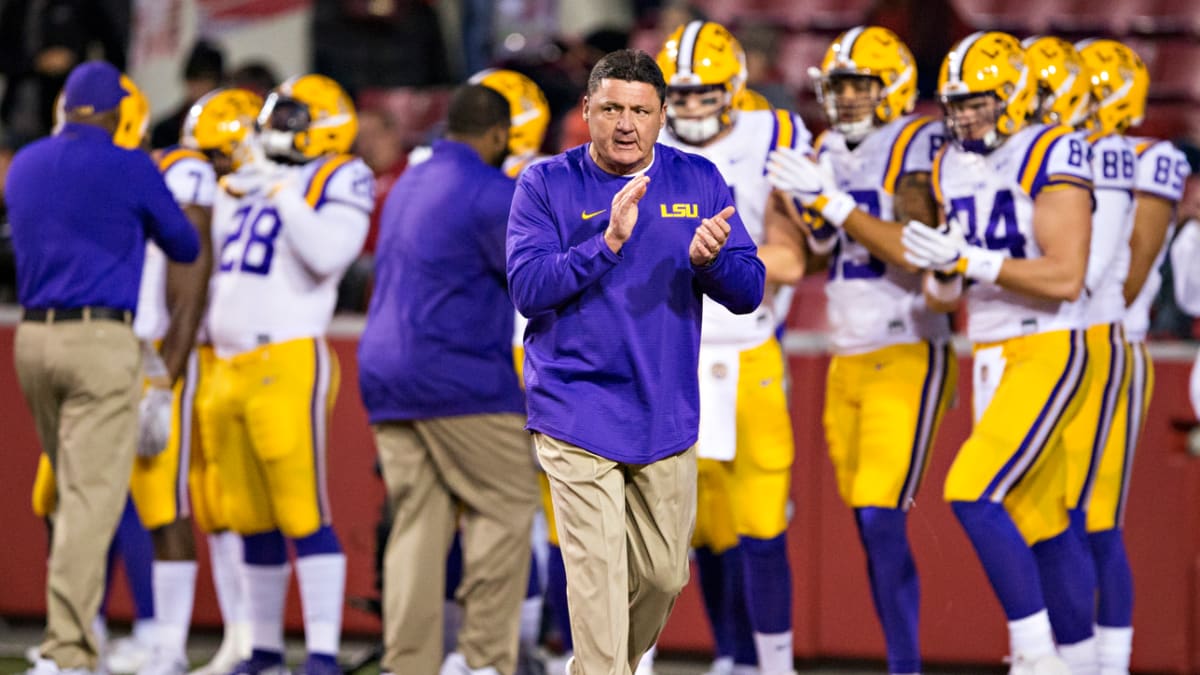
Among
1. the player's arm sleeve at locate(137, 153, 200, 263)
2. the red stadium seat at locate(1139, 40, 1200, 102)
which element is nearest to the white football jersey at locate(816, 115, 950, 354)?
the player's arm sleeve at locate(137, 153, 200, 263)

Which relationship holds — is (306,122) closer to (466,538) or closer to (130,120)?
(130,120)

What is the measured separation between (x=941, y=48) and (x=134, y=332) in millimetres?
4973

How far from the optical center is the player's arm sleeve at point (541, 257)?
3.94 meters

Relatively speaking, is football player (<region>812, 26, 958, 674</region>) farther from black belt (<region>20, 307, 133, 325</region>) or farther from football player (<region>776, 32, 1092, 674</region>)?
black belt (<region>20, 307, 133, 325</region>)

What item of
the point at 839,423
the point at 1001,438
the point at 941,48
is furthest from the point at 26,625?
the point at 941,48

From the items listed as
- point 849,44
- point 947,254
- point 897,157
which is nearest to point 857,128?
point 897,157

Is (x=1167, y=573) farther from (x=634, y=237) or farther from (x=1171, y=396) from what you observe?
(x=634, y=237)

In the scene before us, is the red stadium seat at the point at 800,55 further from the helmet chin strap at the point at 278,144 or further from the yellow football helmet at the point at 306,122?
the helmet chin strap at the point at 278,144

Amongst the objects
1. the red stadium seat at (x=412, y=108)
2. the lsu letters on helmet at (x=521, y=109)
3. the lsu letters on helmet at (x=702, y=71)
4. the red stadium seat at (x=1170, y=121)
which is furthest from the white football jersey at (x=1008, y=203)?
the red stadium seat at (x=412, y=108)

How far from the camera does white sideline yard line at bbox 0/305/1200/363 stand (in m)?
6.31

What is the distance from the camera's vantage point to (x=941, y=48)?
9.27 m

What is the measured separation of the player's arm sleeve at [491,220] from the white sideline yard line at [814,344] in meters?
1.51

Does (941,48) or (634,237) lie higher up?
(941,48)

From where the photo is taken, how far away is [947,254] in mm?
5043
